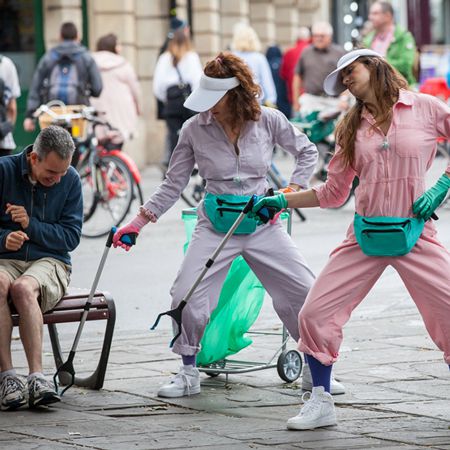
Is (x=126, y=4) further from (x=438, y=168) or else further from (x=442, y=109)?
(x=442, y=109)

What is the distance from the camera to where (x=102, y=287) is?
1101 cm

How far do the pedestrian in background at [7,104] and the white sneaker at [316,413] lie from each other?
6.54 m

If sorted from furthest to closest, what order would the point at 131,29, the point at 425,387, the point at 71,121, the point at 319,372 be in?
1. the point at 131,29
2. the point at 71,121
3. the point at 425,387
4. the point at 319,372

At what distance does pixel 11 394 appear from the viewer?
22.5 ft

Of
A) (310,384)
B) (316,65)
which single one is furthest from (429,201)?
(316,65)

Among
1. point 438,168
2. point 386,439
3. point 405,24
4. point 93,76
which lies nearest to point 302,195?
point 386,439

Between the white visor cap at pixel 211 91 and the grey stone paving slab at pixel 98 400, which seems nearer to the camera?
the grey stone paving slab at pixel 98 400

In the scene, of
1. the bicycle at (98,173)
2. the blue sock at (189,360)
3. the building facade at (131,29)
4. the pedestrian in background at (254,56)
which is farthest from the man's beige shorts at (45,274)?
the building facade at (131,29)

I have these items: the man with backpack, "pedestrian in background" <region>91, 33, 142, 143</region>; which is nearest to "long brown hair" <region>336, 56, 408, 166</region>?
the man with backpack

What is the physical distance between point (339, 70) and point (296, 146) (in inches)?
41.3

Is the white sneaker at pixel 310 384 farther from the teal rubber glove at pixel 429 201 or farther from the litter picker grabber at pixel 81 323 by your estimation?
the teal rubber glove at pixel 429 201

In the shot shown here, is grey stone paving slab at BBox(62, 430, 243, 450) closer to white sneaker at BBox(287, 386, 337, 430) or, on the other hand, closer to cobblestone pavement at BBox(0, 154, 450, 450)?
cobblestone pavement at BBox(0, 154, 450, 450)

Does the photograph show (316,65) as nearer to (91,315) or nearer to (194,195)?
(194,195)

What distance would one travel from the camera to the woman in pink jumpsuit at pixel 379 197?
6230mm
